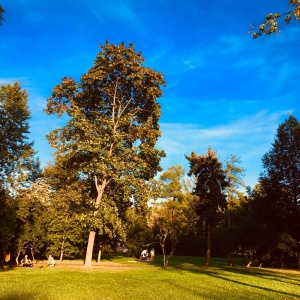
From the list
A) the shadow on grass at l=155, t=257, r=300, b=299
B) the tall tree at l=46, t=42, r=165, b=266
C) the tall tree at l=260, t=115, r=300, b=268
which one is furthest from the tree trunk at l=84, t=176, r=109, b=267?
the tall tree at l=260, t=115, r=300, b=268

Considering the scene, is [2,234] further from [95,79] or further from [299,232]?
[299,232]

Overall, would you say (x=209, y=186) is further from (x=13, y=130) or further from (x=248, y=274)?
(x=13, y=130)

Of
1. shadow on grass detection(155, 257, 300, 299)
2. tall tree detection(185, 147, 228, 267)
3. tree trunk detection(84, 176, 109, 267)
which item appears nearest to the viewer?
shadow on grass detection(155, 257, 300, 299)

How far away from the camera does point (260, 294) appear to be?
48.6 feet

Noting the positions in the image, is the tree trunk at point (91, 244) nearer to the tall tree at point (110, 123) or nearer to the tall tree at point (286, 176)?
the tall tree at point (110, 123)

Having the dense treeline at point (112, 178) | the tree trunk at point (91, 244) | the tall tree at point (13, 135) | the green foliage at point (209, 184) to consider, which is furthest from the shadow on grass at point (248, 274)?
the tall tree at point (13, 135)

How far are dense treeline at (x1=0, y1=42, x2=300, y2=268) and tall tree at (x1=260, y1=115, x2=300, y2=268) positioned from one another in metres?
0.12

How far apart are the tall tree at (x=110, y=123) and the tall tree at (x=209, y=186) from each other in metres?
7.92

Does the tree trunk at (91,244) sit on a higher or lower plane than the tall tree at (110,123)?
lower

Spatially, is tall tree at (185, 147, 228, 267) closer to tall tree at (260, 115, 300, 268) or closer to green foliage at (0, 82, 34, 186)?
tall tree at (260, 115, 300, 268)

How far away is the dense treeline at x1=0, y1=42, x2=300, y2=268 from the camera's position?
29047mm

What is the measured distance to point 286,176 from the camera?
39469mm

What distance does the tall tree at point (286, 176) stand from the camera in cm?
3778

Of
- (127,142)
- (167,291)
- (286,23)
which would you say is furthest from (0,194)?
(286,23)
